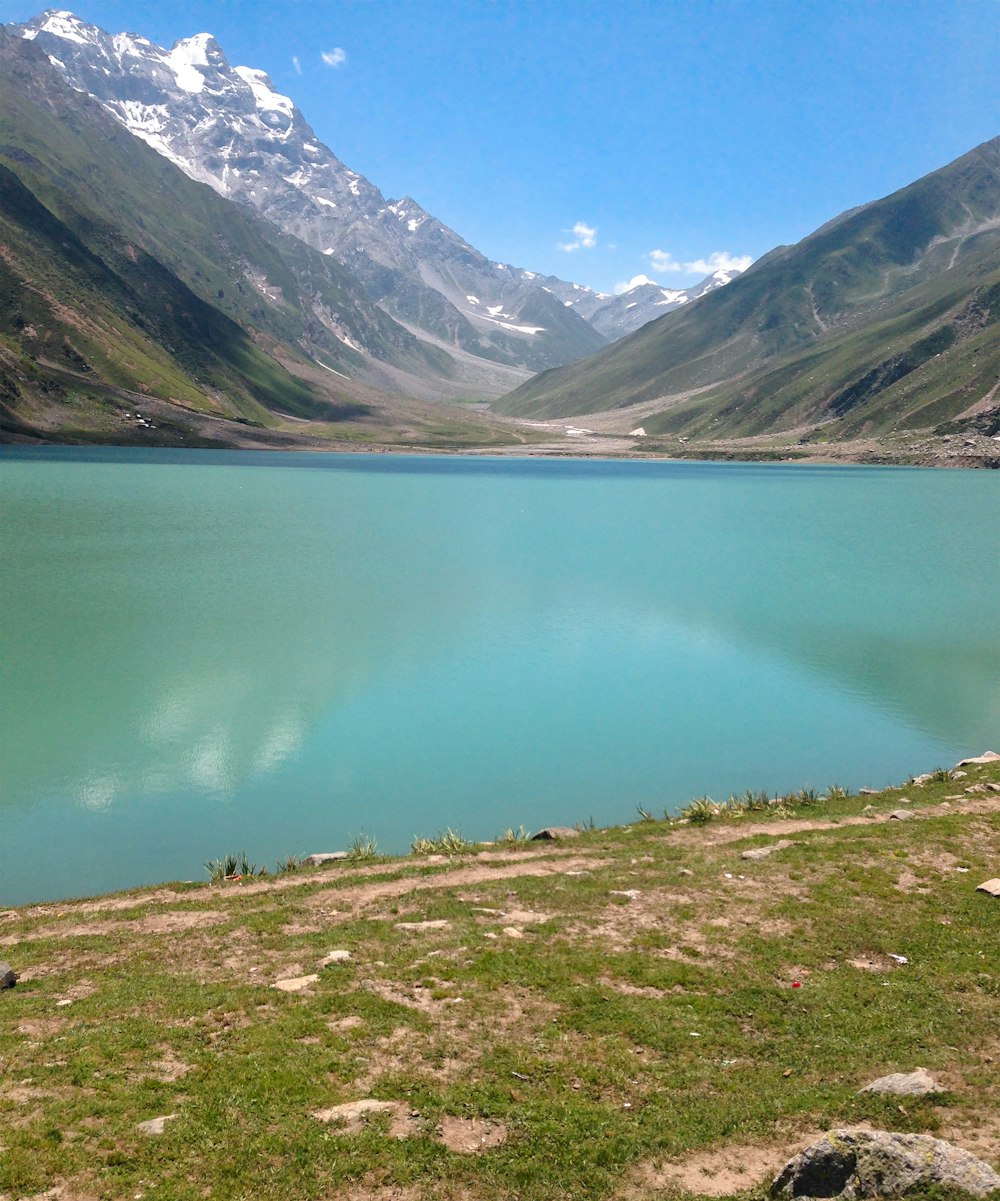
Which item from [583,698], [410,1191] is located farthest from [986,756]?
[410,1191]

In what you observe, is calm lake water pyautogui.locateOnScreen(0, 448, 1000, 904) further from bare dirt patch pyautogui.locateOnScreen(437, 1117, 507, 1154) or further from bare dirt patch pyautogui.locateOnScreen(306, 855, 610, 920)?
bare dirt patch pyautogui.locateOnScreen(437, 1117, 507, 1154)

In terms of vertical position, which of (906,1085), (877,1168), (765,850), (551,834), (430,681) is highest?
(877,1168)

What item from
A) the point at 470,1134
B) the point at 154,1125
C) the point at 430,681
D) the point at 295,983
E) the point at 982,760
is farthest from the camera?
the point at 430,681

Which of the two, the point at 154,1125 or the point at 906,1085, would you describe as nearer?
the point at 154,1125

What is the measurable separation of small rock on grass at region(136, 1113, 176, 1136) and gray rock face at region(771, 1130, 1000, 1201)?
626 centimetres

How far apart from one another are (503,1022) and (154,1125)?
15.0 feet

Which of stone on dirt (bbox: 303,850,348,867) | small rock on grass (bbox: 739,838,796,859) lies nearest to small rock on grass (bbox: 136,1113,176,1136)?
stone on dirt (bbox: 303,850,348,867)

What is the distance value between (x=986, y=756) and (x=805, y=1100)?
20.0 m

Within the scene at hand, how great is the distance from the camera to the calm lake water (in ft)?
78.8

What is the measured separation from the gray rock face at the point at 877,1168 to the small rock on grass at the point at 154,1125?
626cm

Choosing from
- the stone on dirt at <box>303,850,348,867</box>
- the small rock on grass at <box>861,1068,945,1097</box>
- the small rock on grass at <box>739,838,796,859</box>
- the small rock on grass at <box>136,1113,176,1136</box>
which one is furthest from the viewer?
the stone on dirt at <box>303,850,348,867</box>

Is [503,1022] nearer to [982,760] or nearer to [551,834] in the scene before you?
[551,834]

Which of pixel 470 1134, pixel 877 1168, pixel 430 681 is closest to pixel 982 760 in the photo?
pixel 430 681

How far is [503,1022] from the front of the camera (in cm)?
1170
